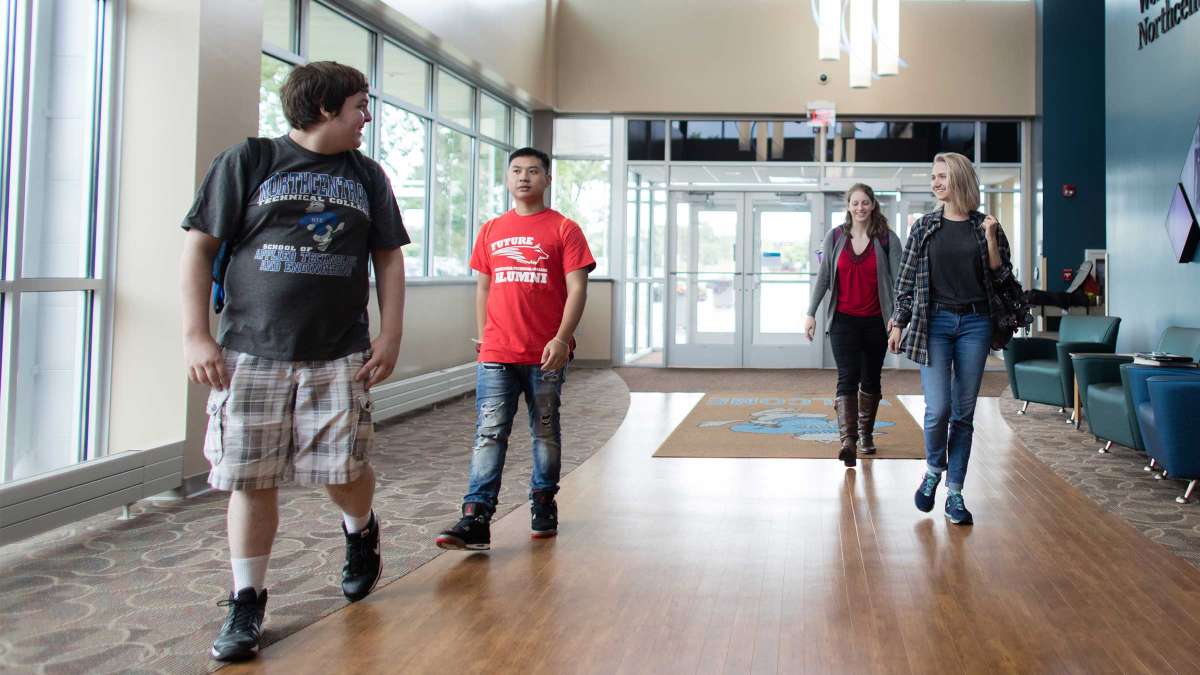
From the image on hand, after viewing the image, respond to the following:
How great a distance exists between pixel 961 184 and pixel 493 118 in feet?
26.7

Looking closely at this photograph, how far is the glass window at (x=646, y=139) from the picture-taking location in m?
13.1

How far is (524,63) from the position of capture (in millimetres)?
11609

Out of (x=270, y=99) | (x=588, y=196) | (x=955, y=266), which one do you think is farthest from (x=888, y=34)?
(x=955, y=266)

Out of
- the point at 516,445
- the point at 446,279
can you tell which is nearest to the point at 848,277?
the point at 516,445

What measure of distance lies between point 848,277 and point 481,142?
643cm

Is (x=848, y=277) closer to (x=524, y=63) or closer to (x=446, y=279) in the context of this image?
(x=446, y=279)

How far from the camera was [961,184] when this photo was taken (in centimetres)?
432

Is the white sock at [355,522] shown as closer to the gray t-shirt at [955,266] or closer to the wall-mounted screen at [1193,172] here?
the gray t-shirt at [955,266]

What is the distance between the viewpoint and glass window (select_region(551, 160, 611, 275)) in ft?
43.4

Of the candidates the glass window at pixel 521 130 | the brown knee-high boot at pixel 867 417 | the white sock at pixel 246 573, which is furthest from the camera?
the glass window at pixel 521 130

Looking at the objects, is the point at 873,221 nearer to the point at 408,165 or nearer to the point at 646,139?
the point at 408,165

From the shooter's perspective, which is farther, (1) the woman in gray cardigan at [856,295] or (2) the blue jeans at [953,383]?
(1) the woman in gray cardigan at [856,295]

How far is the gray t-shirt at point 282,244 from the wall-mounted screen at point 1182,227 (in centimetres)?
564

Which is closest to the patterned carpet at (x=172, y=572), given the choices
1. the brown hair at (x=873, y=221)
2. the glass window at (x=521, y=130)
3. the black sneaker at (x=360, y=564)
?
the black sneaker at (x=360, y=564)
